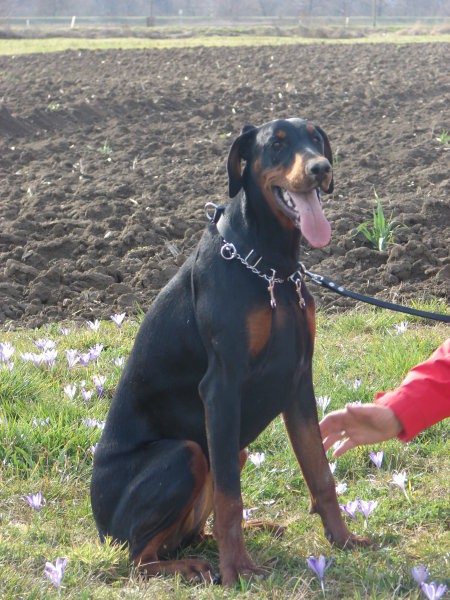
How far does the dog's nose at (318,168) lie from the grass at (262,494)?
139 centimetres

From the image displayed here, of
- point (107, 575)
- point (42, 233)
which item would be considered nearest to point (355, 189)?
point (42, 233)

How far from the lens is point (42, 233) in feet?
26.7

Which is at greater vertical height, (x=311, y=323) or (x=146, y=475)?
(x=311, y=323)

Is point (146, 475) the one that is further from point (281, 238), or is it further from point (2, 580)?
point (281, 238)

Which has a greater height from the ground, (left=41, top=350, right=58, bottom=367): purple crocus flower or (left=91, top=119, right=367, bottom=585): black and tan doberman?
(left=91, top=119, right=367, bottom=585): black and tan doberman

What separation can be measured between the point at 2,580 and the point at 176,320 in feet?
3.61

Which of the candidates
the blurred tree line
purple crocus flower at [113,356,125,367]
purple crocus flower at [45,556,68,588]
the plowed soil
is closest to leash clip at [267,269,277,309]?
purple crocus flower at [45,556,68,588]

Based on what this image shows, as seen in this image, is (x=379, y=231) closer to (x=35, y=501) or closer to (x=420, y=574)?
(x=35, y=501)

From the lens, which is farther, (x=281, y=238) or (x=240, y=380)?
(x=281, y=238)

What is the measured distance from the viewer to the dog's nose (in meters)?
3.32

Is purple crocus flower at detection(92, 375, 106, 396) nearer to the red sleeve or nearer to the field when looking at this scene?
the field

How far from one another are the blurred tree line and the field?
6424 centimetres

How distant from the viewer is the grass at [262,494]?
3.29m

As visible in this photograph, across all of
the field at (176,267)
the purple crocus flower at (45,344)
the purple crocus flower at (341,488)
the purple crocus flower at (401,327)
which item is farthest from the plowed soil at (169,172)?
the purple crocus flower at (341,488)
